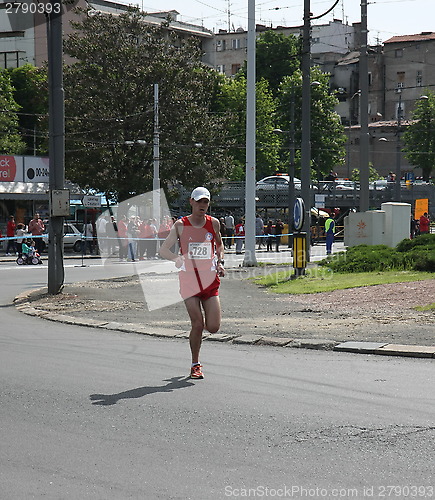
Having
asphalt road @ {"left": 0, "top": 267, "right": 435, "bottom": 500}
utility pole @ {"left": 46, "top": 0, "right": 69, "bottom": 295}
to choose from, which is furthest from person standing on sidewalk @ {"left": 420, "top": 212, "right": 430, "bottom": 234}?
asphalt road @ {"left": 0, "top": 267, "right": 435, "bottom": 500}

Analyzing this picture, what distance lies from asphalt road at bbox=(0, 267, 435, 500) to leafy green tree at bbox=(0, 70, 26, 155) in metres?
50.4

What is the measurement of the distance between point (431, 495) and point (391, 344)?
5.49m

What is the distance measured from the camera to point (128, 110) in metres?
44.5

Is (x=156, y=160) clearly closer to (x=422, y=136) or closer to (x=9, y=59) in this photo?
(x=422, y=136)

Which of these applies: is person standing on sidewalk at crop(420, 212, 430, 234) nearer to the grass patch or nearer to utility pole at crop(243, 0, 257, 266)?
utility pole at crop(243, 0, 257, 266)

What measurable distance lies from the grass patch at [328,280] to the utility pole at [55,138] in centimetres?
429

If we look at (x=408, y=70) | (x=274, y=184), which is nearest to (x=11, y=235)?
(x=274, y=184)

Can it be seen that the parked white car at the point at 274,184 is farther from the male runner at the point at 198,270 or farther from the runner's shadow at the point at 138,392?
the runner's shadow at the point at 138,392

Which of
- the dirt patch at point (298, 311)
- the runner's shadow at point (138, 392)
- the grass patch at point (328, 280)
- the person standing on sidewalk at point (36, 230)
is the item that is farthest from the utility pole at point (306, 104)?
the runner's shadow at point (138, 392)

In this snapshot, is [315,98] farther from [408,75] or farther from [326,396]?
[326,396]

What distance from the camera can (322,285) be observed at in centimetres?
1744

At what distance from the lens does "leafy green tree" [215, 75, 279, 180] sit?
240 feet

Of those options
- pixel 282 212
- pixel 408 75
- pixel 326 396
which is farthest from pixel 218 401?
pixel 408 75

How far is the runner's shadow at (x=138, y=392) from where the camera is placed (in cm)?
722
